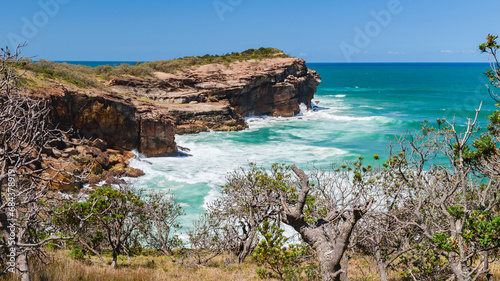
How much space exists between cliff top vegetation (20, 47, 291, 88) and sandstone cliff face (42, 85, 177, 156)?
397cm

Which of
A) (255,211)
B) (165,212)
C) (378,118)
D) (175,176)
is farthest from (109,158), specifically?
(378,118)

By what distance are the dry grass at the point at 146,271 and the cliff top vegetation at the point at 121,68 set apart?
52.5ft

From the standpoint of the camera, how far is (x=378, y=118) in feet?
196

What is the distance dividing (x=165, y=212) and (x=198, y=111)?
33174 mm

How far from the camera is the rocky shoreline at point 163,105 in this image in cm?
2797

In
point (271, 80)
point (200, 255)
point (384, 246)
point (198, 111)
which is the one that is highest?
point (271, 80)

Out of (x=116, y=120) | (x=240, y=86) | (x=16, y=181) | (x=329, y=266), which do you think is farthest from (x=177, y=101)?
(x=329, y=266)

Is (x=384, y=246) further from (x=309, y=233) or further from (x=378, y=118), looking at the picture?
(x=378, y=118)

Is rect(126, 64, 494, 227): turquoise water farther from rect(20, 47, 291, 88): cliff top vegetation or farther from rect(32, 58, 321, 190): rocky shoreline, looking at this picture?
rect(20, 47, 291, 88): cliff top vegetation

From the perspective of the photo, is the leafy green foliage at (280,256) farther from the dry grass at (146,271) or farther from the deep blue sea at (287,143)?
the deep blue sea at (287,143)

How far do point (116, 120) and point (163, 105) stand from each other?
13.2 metres

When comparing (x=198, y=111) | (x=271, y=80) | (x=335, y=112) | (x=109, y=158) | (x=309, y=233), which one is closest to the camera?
(x=309, y=233)

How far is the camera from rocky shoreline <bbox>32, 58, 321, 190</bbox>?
2797 centimetres

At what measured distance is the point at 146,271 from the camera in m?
9.99
